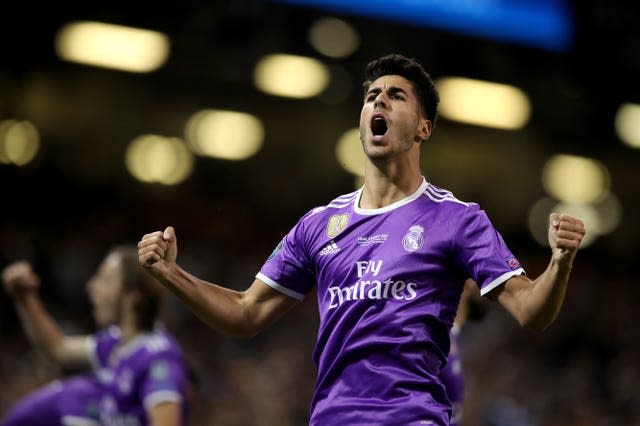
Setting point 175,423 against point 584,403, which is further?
point 584,403

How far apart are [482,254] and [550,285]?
0.30 metres

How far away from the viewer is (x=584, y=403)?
13.5 m

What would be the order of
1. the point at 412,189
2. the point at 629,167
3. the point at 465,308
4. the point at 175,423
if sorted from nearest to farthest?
the point at 412,189 → the point at 175,423 → the point at 465,308 → the point at 629,167

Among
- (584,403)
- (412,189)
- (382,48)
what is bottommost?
(584,403)

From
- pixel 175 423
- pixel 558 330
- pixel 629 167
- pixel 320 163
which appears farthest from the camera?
pixel 629 167

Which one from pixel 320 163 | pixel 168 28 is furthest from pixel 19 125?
pixel 320 163

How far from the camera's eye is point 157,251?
3611mm

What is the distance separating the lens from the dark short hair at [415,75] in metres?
3.98

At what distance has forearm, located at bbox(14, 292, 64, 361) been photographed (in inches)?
250

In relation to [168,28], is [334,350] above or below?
below

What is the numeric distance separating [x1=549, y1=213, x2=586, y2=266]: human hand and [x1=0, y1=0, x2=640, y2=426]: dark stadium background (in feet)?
26.3

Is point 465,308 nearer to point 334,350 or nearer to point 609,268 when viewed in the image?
point 334,350

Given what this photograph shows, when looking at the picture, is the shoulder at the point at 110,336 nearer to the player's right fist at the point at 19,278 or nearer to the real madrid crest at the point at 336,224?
the player's right fist at the point at 19,278

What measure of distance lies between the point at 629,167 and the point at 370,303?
1670 cm
